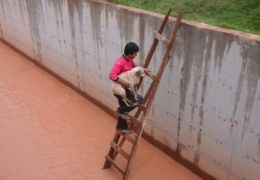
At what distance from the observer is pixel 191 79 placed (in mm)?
5387

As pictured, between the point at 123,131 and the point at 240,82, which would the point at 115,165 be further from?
the point at 240,82

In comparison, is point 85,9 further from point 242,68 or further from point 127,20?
point 242,68

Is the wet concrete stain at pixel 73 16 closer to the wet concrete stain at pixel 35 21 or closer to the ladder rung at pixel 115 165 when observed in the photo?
the wet concrete stain at pixel 35 21

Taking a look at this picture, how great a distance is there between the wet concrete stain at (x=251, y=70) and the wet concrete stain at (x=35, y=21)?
6.10 meters

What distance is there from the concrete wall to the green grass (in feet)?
1.54

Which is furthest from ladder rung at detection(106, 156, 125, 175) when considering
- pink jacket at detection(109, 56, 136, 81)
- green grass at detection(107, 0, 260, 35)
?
green grass at detection(107, 0, 260, 35)

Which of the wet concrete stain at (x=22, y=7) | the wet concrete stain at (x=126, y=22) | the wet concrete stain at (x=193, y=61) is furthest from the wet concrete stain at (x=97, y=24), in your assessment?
the wet concrete stain at (x=22, y=7)

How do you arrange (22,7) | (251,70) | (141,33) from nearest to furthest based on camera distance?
1. (251,70)
2. (141,33)
3. (22,7)

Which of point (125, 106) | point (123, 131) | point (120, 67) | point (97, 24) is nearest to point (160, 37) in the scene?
point (120, 67)

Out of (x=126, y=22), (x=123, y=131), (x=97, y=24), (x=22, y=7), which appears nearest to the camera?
(x=123, y=131)

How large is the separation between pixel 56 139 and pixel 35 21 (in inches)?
158

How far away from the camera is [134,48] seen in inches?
196

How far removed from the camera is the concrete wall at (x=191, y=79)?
4.70 m

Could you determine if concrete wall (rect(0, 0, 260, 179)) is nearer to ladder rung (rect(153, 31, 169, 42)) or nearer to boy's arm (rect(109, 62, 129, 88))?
ladder rung (rect(153, 31, 169, 42))
